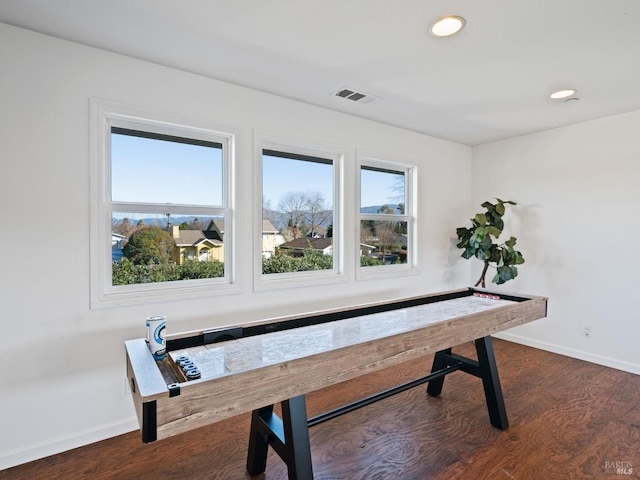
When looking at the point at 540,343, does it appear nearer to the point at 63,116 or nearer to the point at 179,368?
the point at 179,368

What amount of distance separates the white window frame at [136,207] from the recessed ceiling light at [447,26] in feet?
5.35

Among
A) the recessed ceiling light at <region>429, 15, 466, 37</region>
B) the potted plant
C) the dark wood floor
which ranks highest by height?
the recessed ceiling light at <region>429, 15, 466, 37</region>

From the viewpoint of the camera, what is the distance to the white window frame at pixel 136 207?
7.55 ft

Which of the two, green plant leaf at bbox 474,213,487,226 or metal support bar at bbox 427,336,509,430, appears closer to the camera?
metal support bar at bbox 427,336,509,430

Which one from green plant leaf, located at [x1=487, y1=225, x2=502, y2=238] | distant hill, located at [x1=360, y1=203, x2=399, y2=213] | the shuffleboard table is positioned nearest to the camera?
the shuffleboard table

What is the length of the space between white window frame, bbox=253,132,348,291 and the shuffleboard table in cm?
92

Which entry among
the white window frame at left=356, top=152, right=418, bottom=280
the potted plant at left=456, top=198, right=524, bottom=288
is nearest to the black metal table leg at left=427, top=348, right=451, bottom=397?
the white window frame at left=356, top=152, right=418, bottom=280

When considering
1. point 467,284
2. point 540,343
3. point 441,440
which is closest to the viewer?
point 441,440

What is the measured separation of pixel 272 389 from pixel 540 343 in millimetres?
4018

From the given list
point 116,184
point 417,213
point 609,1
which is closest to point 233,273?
point 116,184

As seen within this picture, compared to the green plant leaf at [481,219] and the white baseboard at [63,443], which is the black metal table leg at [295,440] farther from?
the green plant leaf at [481,219]

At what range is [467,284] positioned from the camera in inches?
191

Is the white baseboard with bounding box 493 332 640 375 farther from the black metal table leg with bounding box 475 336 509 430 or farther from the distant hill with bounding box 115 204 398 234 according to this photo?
the distant hill with bounding box 115 204 398 234

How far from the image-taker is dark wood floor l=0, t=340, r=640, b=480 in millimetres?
2031
